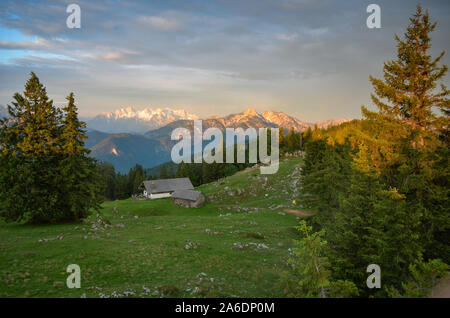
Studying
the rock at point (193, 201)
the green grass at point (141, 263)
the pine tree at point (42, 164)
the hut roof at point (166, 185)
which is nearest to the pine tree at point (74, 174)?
the pine tree at point (42, 164)

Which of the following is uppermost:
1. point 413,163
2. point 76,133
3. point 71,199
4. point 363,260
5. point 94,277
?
point 76,133

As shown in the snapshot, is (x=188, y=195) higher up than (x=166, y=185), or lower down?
lower down

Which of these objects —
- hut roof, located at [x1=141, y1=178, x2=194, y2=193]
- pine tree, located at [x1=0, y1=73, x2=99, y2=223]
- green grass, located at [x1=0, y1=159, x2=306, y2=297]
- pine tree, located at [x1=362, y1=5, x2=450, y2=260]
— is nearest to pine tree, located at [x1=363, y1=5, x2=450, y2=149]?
pine tree, located at [x1=362, y1=5, x2=450, y2=260]

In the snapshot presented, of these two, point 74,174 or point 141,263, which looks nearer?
point 141,263

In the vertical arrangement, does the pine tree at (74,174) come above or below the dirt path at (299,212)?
above

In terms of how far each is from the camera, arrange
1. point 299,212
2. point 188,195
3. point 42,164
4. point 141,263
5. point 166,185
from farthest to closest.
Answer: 1. point 166,185
2. point 188,195
3. point 299,212
4. point 42,164
5. point 141,263

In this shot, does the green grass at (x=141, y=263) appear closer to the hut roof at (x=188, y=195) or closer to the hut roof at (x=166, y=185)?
the hut roof at (x=188, y=195)

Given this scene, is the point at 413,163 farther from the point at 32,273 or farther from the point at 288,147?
the point at 288,147

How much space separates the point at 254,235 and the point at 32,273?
22956 mm

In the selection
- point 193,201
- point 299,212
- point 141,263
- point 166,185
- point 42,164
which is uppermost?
point 42,164

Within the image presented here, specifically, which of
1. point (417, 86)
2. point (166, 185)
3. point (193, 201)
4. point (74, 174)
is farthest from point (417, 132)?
point (166, 185)

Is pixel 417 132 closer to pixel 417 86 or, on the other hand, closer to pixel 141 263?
pixel 417 86
